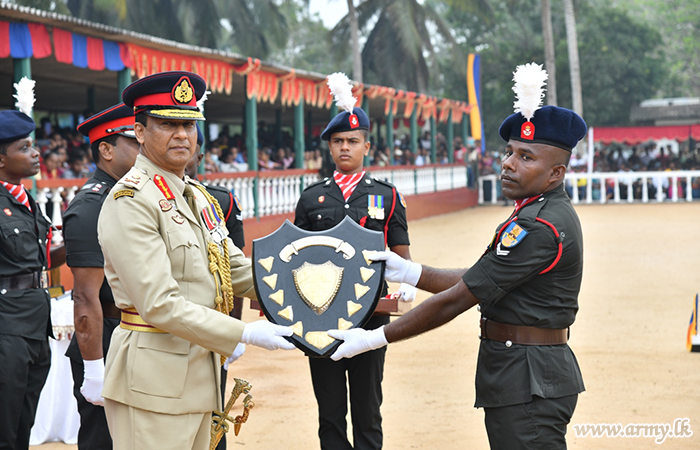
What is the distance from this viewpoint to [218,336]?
8.75 ft

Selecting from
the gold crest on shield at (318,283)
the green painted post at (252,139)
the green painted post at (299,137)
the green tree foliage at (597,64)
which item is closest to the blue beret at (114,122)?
the gold crest on shield at (318,283)

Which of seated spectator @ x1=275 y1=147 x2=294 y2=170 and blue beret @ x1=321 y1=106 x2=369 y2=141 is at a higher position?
blue beret @ x1=321 y1=106 x2=369 y2=141

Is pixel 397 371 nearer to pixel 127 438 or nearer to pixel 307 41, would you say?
pixel 127 438

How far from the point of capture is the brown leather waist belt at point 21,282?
149 inches

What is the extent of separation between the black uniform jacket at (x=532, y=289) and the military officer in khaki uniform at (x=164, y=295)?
85cm

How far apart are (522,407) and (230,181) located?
11.0 m

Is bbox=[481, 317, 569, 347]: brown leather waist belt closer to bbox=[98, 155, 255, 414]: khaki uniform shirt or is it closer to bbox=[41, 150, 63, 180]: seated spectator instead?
bbox=[98, 155, 255, 414]: khaki uniform shirt

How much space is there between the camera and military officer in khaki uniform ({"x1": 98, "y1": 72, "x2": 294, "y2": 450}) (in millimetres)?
2592

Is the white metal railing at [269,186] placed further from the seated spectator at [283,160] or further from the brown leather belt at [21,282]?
the brown leather belt at [21,282]

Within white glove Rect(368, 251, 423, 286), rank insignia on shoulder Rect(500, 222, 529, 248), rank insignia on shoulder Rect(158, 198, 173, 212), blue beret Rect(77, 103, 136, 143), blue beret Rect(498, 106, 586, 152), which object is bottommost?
white glove Rect(368, 251, 423, 286)

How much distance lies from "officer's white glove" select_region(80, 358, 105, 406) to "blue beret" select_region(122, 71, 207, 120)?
116cm

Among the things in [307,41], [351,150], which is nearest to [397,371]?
[351,150]

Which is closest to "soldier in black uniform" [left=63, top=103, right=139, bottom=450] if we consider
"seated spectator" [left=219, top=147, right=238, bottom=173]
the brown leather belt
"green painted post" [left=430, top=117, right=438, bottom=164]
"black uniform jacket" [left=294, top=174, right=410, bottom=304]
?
the brown leather belt

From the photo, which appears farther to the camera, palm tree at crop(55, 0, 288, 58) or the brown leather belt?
palm tree at crop(55, 0, 288, 58)
